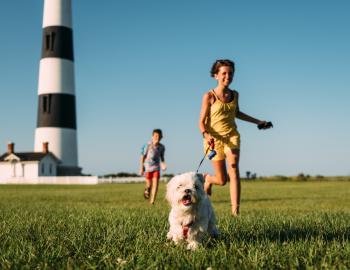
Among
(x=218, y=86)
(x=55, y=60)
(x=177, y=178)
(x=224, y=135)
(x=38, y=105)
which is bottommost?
(x=177, y=178)

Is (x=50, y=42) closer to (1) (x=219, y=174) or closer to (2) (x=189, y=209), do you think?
(1) (x=219, y=174)

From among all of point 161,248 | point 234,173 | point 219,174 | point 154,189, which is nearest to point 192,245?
point 161,248

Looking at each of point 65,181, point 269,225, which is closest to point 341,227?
point 269,225

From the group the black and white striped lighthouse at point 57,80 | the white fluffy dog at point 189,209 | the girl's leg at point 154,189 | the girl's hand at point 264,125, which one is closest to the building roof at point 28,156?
the black and white striped lighthouse at point 57,80

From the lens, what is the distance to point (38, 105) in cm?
4331

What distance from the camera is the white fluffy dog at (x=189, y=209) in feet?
12.6

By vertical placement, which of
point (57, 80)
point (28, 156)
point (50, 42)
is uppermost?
point (50, 42)

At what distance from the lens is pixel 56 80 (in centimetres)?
4212

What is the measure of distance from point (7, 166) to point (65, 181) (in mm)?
10571

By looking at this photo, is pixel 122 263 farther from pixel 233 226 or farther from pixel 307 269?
pixel 233 226

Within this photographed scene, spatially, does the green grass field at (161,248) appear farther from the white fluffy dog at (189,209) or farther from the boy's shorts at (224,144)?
the boy's shorts at (224,144)

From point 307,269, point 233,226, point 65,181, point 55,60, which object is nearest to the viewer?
point 307,269

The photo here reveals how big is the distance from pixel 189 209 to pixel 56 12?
4222 cm

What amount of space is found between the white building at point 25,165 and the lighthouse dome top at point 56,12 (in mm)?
13620
